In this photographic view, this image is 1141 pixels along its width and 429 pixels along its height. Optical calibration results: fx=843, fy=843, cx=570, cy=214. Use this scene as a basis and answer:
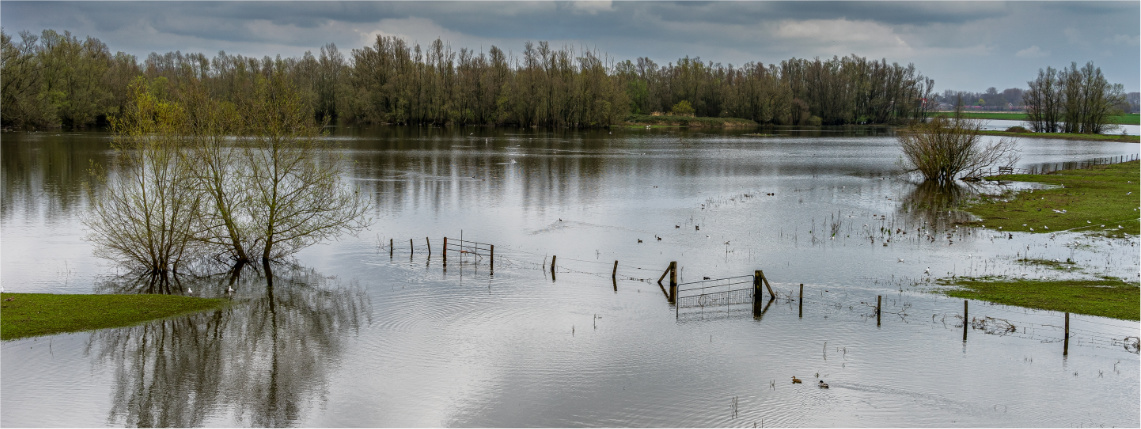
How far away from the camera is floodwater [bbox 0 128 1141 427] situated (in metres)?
22.1

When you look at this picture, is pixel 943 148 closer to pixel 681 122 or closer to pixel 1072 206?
pixel 1072 206

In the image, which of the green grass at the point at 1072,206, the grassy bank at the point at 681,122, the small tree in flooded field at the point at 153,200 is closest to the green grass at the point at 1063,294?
the green grass at the point at 1072,206

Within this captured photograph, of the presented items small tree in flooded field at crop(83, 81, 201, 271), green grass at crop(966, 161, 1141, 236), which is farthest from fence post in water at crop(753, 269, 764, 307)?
small tree in flooded field at crop(83, 81, 201, 271)

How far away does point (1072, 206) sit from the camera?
177 feet

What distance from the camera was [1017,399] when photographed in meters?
22.6

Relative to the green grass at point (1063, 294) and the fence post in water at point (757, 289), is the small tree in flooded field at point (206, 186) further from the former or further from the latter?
the green grass at point (1063, 294)

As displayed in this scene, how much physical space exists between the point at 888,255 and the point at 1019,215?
16416 mm

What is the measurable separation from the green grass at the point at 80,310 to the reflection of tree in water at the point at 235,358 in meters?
0.76

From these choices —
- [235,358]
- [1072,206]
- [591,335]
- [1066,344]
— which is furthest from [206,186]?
[1072,206]

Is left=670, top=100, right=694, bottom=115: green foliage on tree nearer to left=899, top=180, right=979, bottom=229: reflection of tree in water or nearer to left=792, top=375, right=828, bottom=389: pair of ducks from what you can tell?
left=899, top=180, right=979, bottom=229: reflection of tree in water

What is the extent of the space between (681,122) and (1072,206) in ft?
472

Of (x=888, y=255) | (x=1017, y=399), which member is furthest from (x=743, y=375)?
(x=888, y=255)

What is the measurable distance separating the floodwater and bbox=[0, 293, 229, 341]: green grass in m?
0.78

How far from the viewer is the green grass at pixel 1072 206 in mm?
46375
